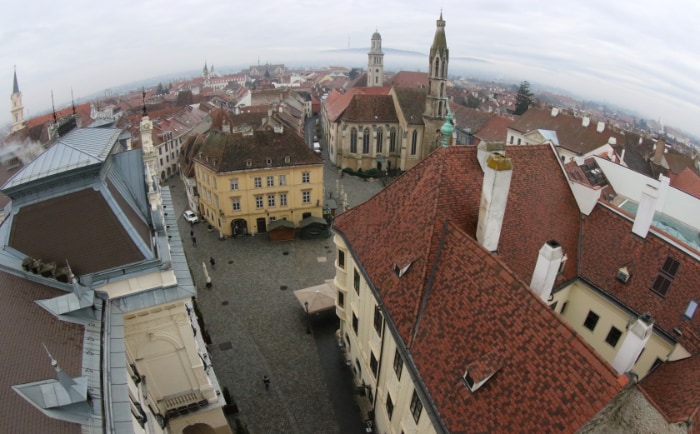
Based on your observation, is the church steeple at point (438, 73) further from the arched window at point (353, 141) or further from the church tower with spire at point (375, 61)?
the church tower with spire at point (375, 61)

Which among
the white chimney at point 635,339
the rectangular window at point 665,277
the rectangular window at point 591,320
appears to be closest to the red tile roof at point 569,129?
the rectangular window at point 591,320

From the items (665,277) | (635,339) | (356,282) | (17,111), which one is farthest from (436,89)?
(17,111)

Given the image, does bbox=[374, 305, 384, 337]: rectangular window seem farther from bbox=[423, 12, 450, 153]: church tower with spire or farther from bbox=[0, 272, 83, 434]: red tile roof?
bbox=[423, 12, 450, 153]: church tower with spire

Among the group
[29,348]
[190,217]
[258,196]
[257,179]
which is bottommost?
[190,217]

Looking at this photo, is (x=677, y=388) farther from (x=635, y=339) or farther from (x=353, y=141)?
(x=353, y=141)

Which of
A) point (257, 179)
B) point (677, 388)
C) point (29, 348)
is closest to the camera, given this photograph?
point (29, 348)

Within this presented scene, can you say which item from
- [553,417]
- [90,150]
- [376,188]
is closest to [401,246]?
[553,417]

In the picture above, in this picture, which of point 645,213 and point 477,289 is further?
point 645,213
